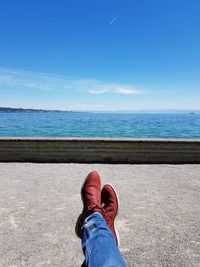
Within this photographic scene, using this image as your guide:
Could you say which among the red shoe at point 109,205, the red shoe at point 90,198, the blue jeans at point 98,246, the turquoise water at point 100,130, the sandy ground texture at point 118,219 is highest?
the blue jeans at point 98,246

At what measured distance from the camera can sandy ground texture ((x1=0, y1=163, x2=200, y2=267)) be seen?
2.56 m

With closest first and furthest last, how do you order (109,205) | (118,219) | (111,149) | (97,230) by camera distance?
(97,230) → (109,205) → (118,219) → (111,149)

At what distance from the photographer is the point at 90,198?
271 centimetres

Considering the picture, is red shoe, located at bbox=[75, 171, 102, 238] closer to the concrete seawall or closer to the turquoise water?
the concrete seawall

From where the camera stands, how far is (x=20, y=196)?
4371mm

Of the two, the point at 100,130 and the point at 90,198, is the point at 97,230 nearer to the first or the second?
the point at 90,198

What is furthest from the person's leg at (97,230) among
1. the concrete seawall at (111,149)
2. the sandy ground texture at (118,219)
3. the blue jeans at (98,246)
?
the concrete seawall at (111,149)

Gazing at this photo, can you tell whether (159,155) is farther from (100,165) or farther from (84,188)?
(84,188)

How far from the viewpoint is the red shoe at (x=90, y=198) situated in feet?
7.77

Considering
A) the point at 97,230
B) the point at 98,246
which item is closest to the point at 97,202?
the point at 97,230

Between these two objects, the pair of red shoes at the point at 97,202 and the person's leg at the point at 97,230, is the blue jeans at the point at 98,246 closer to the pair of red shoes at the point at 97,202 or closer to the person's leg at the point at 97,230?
the person's leg at the point at 97,230

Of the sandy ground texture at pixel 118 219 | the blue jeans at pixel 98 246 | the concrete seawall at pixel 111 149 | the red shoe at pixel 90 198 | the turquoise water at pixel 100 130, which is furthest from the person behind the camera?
the turquoise water at pixel 100 130

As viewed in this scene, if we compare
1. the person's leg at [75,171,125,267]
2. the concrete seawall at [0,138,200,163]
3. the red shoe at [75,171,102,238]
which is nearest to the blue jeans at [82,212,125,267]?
the person's leg at [75,171,125,267]

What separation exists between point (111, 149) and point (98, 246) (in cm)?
551
